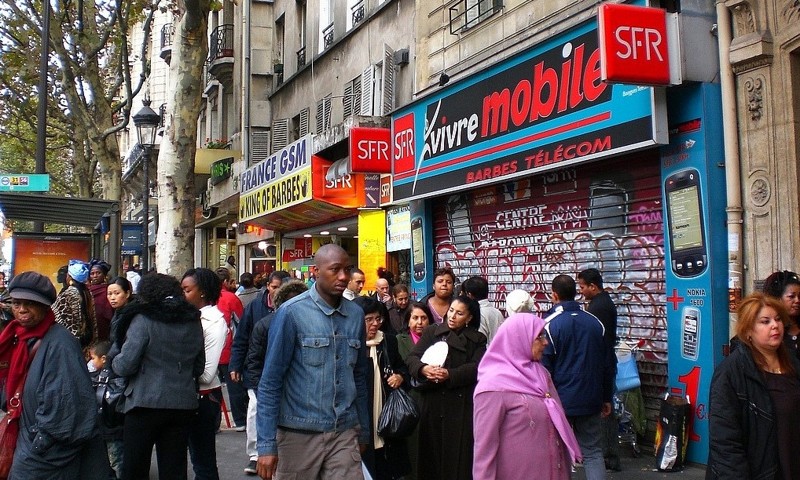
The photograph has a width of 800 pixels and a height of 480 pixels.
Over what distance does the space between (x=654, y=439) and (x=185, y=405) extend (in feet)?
16.7

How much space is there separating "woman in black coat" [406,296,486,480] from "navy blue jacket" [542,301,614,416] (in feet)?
2.40

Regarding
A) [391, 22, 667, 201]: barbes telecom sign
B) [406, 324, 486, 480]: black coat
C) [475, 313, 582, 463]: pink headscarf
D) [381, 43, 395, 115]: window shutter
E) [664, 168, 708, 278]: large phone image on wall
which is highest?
[381, 43, 395, 115]: window shutter

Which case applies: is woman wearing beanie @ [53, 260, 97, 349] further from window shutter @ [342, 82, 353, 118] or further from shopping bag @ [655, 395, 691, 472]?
window shutter @ [342, 82, 353, 118]

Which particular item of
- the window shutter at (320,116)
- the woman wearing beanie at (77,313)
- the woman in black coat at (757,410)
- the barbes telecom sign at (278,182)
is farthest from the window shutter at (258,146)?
the woman in black coat at (757,410)

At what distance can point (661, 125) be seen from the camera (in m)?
8.02

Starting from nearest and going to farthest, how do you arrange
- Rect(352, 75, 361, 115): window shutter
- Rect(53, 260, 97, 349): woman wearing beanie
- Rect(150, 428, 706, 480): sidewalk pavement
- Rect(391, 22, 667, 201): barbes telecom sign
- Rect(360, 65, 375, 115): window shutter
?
Rect(53, 260, 97, 349): woman wearing beanie → Rect(150, 428, 706, 480): sidewalk pavement → Rect(391, 22, 667, 201): barbes telecom sign → Rect(360, 65, 375, 115): window shutter → Rect(352, 75, 361, 115): window shutter

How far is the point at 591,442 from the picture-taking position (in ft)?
21.6

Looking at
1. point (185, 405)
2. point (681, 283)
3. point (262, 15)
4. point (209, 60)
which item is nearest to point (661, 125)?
point (681, 283)

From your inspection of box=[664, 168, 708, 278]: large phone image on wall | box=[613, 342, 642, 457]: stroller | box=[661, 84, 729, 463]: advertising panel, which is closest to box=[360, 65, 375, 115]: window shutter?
box=[661, 84, 729, 463]: advertising panel

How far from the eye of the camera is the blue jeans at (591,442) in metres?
6.49

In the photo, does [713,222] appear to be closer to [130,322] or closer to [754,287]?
[754,287]

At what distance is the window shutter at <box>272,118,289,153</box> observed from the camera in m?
22.4

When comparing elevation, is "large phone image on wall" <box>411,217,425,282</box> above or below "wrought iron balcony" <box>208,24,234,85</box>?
below

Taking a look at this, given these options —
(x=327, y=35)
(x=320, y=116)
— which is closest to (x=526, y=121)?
(x=320, y=116)
